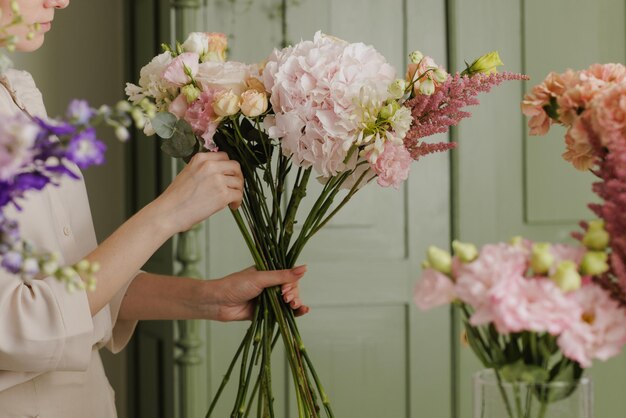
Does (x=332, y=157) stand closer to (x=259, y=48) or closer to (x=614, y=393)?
(x=259, y=48)

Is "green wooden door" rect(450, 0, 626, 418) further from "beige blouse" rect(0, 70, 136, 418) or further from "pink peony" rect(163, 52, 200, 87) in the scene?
"pink peony" rect(163, 52, 200, 87)

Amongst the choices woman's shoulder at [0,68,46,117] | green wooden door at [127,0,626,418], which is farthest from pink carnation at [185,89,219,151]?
green wooden door at [127,0,626,418]

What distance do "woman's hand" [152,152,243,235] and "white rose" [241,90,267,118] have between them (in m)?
0.13

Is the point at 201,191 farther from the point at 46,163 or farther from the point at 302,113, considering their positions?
the point at 46,163

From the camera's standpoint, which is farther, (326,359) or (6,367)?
(326,359)

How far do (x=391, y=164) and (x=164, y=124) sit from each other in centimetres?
32

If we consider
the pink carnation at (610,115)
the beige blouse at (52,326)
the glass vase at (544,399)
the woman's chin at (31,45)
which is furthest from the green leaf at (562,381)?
the woman's chin at (31,45)

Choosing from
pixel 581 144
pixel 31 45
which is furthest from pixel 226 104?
pixel 581 144

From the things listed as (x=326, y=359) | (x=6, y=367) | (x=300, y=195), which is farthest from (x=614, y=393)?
(x=6, y=367)

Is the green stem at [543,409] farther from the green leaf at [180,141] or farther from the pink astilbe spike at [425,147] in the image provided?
the green leaf at [180,141]

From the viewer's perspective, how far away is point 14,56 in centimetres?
275

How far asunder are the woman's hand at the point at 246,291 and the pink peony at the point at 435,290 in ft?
1.79

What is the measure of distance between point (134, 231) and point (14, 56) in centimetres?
164

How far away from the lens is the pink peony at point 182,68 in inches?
50.1
